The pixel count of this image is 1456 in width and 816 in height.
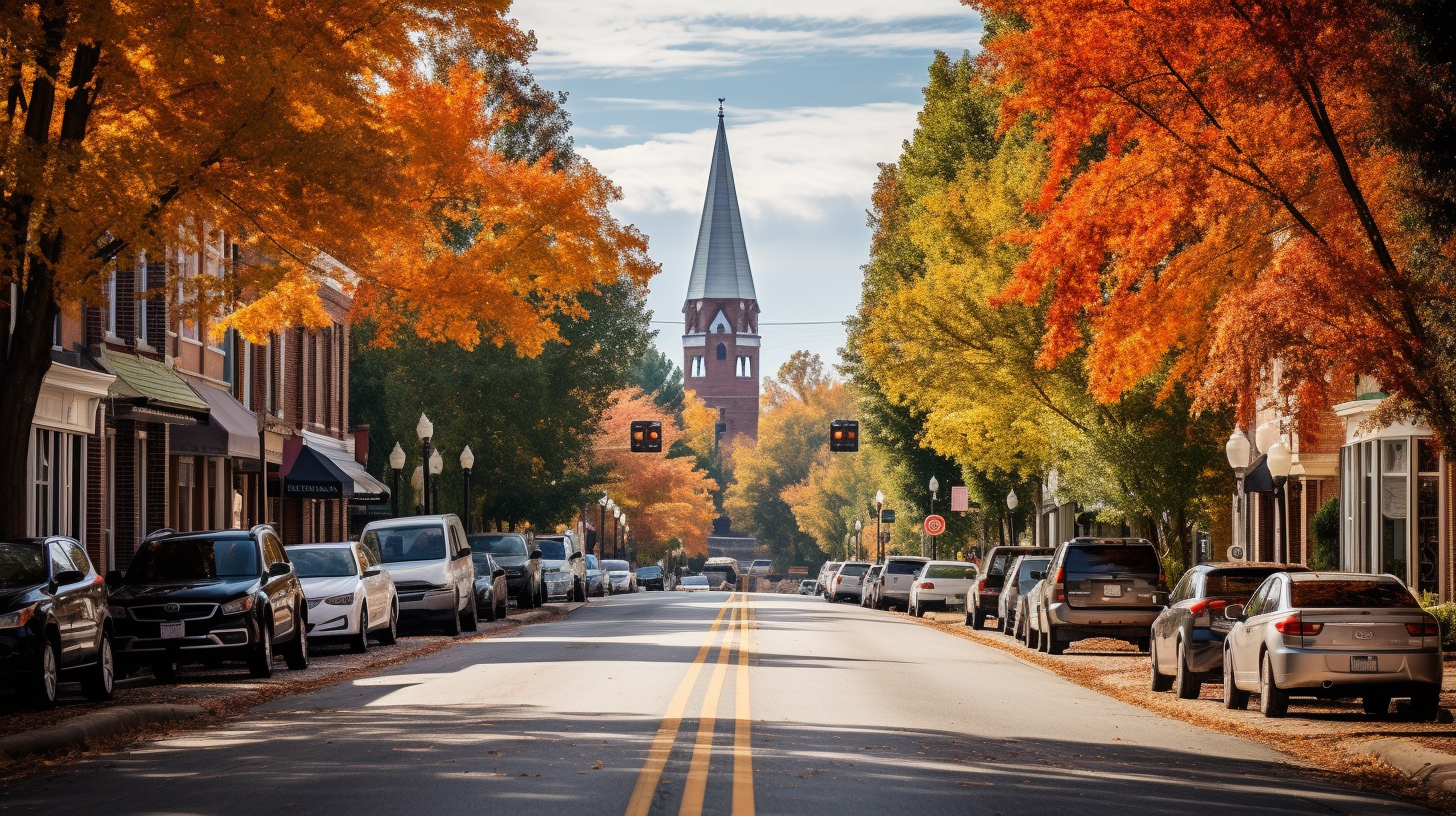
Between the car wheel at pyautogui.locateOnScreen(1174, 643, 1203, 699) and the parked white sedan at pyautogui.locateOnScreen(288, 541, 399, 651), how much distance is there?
12.1 meters

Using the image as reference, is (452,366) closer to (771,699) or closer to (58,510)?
(58,510)

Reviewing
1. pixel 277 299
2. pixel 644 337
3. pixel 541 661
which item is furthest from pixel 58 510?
pixel 644 337

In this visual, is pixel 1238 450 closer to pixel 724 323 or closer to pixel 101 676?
pixel 101 676

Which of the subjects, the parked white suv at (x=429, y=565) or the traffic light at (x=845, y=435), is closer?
the parked white suv at (x=429, y=565)

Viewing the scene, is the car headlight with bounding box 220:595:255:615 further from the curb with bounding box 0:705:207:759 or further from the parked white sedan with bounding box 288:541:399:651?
the parked white sedan with bounding box 288:541:399:651

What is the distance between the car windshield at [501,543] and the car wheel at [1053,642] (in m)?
17.2

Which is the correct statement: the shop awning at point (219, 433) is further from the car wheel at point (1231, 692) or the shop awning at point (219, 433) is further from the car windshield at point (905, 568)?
the car wheel at point (1231, 692)

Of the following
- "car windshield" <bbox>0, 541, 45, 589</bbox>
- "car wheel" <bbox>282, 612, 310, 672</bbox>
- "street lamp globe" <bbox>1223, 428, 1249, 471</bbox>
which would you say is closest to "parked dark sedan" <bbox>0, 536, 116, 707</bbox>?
"car windshield" <bbox>0, 541, 45, 589</bbox>

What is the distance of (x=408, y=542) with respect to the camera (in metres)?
31.5

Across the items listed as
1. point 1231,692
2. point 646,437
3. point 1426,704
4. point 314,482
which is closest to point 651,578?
point 646,437

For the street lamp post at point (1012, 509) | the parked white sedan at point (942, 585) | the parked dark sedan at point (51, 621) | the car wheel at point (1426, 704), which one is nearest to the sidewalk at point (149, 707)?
the parked dark sedan at point (51, 621)

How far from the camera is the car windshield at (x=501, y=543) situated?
41.4 m

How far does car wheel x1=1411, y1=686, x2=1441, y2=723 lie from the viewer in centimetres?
1592

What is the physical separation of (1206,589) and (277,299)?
13191 mm
